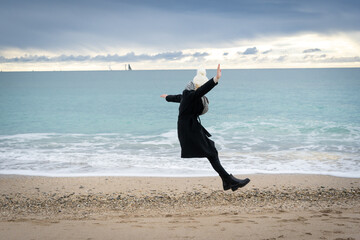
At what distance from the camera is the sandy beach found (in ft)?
14.8

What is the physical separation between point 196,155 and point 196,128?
365 millimetres

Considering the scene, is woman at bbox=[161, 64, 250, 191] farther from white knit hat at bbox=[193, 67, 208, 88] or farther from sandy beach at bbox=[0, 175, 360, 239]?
sandy beach at bbox=[0, 175, 360, 239]

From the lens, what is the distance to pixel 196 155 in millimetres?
4688

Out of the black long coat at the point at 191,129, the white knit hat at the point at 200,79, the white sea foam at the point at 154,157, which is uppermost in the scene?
the white knit hat at the point at 200,79

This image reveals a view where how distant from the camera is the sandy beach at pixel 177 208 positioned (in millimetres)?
4512

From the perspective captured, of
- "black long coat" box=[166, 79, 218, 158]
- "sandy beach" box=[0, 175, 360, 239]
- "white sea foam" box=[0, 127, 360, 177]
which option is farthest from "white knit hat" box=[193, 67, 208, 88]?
"white sea foam" box=[0, 127, 360, 177]

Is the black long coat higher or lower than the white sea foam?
higher

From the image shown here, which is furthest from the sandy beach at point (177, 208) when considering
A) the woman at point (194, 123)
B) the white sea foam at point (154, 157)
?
the woman at point (194, 123)

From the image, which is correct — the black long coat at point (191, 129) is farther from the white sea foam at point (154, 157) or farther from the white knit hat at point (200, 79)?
the white sea foam at point (154, 157)

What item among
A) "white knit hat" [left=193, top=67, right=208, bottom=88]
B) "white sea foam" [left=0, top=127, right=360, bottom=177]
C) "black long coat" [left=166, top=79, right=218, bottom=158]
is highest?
"white knit hat" [left=193, top=67, right=208, bottom=88]

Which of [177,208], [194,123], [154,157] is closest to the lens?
[194,123]

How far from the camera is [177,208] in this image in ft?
20.2

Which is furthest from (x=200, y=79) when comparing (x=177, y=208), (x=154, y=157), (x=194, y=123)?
(x=154, y=157)

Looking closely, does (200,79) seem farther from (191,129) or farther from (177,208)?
(177,208)
